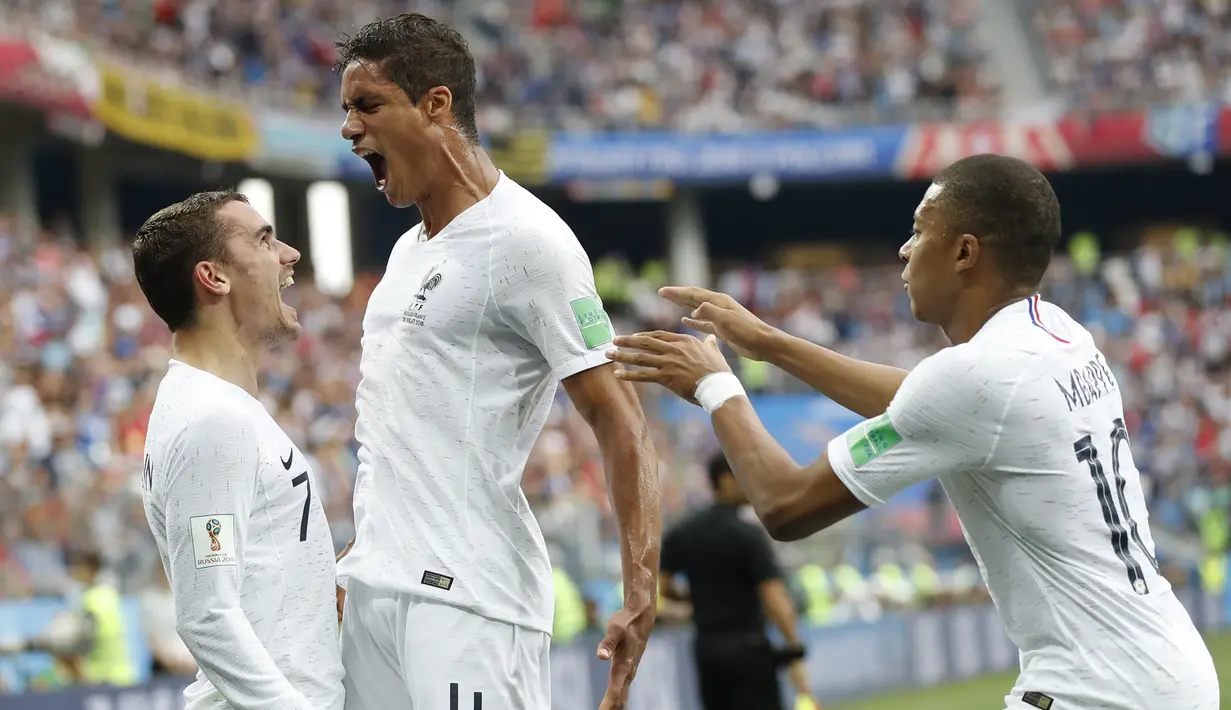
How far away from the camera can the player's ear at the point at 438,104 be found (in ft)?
13.7

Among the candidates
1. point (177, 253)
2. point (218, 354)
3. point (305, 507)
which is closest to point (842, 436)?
point (305, 507)

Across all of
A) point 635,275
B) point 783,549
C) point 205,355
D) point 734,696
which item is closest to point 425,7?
point 635,275

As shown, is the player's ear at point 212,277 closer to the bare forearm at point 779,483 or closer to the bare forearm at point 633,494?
the bare forearm at point 633,494

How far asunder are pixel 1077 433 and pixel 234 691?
1899 mm

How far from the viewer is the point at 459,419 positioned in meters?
4.03

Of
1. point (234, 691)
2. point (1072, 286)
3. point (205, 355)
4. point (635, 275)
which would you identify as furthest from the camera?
point (635, 275)

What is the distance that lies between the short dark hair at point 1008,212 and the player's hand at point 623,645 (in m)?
1.13

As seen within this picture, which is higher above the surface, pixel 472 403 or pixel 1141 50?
pixel 1141 50

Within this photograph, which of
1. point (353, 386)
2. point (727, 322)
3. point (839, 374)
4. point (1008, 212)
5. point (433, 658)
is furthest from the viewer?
point (353, 386)

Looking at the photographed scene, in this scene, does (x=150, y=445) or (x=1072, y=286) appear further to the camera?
(x=1072, y=286)

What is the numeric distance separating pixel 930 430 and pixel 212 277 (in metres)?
1.70

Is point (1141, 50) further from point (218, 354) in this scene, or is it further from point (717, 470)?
point (218, 354)

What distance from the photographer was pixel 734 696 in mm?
8641

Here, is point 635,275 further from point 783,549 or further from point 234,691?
point 234,691
